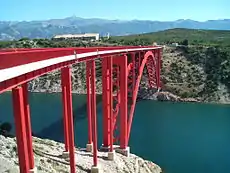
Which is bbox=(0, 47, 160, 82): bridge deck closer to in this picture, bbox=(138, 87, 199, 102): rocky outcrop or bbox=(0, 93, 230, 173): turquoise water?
bbox=(0, 93, 230, 173): turquoise water

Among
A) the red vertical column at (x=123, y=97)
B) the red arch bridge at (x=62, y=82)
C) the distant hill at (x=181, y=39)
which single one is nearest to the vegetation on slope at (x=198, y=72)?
the distant hill at (x=181, y=39)

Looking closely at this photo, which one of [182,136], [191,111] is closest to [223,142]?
[182,136]

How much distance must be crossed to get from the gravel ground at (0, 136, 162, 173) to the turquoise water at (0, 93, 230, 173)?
13.0 feet

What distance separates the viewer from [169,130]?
4450 cm

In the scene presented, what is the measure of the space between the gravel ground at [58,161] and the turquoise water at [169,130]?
3.97m

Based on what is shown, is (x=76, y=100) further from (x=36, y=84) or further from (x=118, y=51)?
(x=118, y=51)

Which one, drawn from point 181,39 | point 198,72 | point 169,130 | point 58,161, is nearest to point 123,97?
point 58,161

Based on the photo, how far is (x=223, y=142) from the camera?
40.4 meters

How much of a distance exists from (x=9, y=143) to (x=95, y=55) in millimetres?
7715

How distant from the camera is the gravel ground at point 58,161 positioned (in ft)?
70.7

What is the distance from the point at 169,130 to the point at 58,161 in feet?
75.5

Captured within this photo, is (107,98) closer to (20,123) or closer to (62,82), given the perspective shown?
(62,82)

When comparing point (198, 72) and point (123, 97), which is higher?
point (123, 97)

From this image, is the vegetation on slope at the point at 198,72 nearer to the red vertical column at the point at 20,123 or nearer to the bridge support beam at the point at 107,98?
the bridge support beam at the point at 107,98
